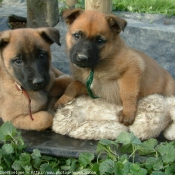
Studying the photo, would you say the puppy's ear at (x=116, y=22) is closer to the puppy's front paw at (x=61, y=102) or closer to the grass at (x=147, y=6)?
the puppy's front paw at (x=61, y=102)

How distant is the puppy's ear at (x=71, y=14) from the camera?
13.3ft

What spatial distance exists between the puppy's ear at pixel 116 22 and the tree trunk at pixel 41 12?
8.49ft

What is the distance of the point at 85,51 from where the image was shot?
3768mm

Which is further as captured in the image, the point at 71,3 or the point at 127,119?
the point at 71,3

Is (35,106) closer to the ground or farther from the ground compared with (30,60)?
closer to the ground

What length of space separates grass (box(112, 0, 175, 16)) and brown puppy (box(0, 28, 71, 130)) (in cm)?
433

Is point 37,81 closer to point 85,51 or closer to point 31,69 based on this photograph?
point 31,69

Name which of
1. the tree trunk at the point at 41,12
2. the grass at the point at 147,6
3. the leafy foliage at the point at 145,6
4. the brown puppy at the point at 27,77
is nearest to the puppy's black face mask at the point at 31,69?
the brown puppy at the point at 27,77

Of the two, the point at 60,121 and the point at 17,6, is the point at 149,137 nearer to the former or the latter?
the point at 60,121

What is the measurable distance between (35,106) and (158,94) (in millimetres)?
1316

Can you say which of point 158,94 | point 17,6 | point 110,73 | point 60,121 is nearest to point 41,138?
point 60,121

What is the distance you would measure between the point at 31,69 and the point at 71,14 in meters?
0.76

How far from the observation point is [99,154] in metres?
3.58

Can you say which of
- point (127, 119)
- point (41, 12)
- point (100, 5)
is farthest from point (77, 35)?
point (41, 12)
